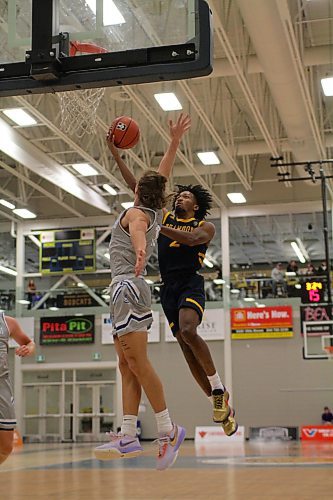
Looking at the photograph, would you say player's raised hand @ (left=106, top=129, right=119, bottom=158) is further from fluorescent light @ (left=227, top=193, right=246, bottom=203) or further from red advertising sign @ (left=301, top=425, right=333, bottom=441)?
red advertising sign @ (left=301, top=425, right=333, bottom=441)

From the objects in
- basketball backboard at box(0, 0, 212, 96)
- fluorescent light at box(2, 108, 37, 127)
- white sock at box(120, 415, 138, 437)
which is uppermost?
fluorescent light at box(2, 108, 37, 127)

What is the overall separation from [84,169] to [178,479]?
1514cm

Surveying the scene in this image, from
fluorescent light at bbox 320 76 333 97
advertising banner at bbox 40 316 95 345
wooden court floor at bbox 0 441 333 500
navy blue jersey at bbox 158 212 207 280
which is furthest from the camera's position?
advertising banner at bbox 40 316 95 345

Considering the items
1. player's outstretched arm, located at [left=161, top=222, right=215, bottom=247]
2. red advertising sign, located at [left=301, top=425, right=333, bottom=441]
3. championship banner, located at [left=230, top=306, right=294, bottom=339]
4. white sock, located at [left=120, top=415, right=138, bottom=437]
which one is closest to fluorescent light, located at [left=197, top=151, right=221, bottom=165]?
championship banner, located at [left=230, top=306, right=294, bottom=339]

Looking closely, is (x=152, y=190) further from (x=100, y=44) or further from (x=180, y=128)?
(x=100, y=44)

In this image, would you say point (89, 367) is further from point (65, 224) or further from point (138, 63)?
point (138, 63)

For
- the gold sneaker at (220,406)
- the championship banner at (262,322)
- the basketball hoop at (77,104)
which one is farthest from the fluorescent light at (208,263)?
the gold sneaker at (220,406)

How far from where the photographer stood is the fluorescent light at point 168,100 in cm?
1925

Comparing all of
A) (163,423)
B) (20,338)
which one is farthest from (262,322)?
(163,423)

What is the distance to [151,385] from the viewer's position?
614 centimetres

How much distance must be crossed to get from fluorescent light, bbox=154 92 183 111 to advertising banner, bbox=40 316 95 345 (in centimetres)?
1402

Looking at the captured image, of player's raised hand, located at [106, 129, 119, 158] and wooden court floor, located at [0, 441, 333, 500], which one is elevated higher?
player's raised hand, located at [106, 129, 119, 158]

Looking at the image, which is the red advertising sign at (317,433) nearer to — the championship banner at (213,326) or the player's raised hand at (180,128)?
the championship banner at (213,326)

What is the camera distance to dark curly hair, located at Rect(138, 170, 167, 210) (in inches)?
250
